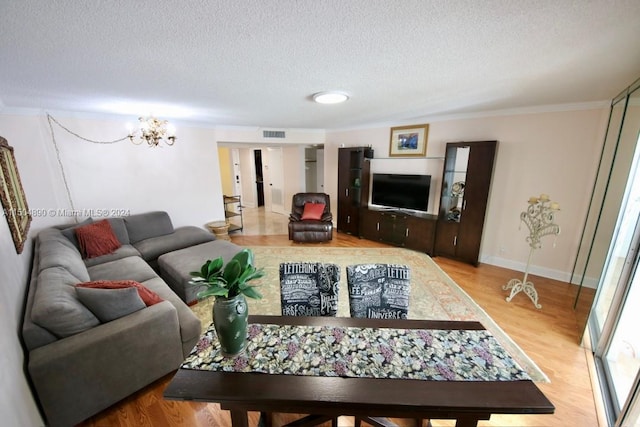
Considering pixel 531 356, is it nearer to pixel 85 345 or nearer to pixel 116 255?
pixel 85 345

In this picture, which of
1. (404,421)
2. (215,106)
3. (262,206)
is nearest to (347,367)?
(404,421)

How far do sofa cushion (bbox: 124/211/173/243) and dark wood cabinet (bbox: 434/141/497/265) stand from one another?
4.44 meters

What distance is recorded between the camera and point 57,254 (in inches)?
90.0

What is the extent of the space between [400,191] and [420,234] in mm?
857

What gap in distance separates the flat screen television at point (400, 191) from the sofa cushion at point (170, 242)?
3.13 metres

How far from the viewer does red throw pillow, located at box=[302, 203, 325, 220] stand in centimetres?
490

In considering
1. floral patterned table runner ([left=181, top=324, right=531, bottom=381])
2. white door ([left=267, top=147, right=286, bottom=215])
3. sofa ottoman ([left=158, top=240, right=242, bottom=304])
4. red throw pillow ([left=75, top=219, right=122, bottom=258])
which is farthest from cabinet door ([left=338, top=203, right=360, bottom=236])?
red throw pillow ([left=75, top=219, right=122, bottom=258])

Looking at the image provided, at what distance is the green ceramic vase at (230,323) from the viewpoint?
1.08 metres

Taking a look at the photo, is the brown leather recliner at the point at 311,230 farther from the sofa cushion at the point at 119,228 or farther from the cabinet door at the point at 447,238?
the sofa cushion at the point at 119,228

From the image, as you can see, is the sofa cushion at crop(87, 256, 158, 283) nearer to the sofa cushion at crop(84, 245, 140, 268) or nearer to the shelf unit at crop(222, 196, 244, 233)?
the sofa cushion at crop(84, 245, 140, 268)

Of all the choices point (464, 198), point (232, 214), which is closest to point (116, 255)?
point (232, 214)

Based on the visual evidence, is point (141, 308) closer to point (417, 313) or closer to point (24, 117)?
point (417, 313)

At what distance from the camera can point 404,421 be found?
1.54 m

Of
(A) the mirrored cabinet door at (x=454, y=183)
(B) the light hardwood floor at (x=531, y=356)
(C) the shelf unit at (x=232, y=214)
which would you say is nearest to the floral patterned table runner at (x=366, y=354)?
(B) the light hardwood floor at (x=531, y=356)
